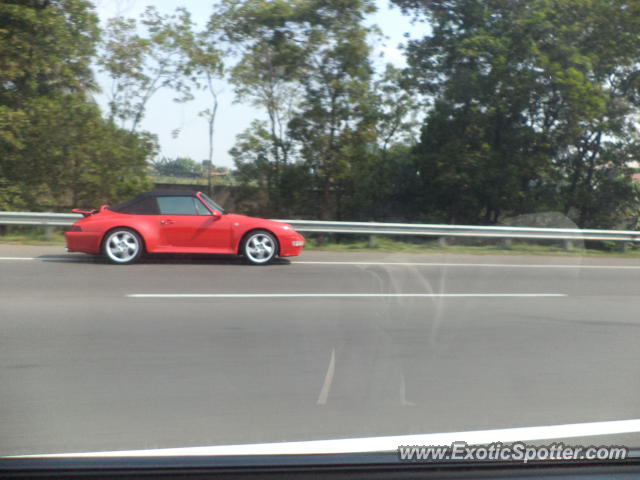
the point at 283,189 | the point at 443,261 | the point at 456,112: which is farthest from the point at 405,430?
the point at 456,112

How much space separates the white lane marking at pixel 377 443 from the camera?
2482mm

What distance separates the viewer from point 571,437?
10.0 feet

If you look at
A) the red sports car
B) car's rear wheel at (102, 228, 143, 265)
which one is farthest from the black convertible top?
car's rear wheel at (102, 228, 143, 265)

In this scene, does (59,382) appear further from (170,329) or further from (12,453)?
(170,329)

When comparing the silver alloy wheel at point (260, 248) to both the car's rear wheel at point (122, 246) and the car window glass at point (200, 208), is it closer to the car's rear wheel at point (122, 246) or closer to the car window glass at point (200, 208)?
the car window glass at point (200, 208)

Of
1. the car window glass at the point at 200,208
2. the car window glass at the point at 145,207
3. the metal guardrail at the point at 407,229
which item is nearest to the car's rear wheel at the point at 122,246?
the car window glass at the point at 145,207

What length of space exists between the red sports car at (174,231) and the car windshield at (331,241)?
38 mm

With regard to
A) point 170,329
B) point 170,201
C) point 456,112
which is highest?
point 456,112

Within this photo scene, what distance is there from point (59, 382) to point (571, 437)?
322cm

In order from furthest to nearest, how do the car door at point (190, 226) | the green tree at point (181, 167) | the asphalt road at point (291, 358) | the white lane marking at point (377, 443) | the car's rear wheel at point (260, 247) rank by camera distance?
the car's rear wheel at point (260, 247) → the car door at point (190, 226) → the green tree at point (181, 167) → the asphalt road at point (291, 358) → the white lane marking at point (377, 443)

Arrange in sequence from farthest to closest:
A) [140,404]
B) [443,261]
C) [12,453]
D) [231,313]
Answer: [443,261], [231,313], [140,404], [12,453]

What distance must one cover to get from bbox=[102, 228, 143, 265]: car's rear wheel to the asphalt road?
750 mm

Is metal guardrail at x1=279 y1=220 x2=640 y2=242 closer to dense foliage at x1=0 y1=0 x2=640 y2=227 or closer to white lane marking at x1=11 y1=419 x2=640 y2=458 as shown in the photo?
dense foliage at x1=0 y1=0 x2=640 y2=227

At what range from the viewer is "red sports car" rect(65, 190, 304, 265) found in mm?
10641
